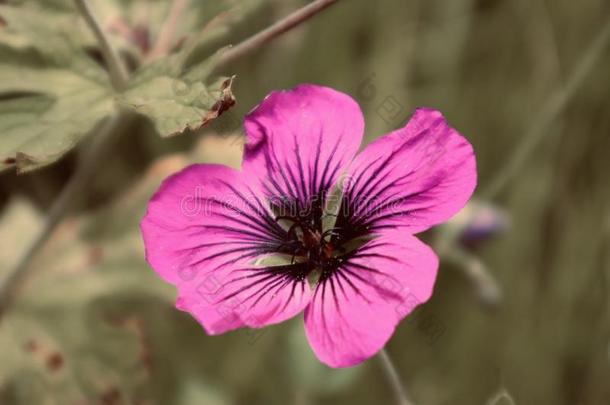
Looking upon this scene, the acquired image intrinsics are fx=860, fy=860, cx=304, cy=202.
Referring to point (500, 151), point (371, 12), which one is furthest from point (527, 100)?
point (371, 12)

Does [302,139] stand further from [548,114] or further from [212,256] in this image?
[548,114]

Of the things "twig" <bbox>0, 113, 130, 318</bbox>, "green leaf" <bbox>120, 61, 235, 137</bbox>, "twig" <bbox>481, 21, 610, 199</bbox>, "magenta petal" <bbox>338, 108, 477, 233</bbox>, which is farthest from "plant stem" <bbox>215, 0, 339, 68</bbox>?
"twig" <bbox>481, 21, 610, 199</bbox>

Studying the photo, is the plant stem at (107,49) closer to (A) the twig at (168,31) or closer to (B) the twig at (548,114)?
(A) the twig at (168,31)

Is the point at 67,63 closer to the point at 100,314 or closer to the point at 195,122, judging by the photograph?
the point at 195,122

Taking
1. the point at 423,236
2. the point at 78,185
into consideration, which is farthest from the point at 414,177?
the point at 423,236

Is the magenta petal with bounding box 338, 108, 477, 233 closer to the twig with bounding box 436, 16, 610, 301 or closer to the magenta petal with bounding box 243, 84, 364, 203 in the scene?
the magenta petal with bounding box 243, 84, 364, 203

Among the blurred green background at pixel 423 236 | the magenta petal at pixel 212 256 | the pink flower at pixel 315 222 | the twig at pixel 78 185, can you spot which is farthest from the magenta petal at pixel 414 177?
the twig at pixel 78 185
